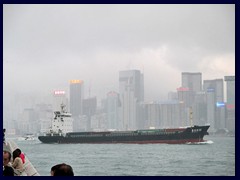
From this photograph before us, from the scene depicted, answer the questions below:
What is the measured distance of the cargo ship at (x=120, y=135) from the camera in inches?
912

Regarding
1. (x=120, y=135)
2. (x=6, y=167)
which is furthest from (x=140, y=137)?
(x=6, y=167)

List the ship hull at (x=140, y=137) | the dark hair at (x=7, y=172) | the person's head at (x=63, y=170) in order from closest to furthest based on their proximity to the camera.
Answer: the person's head at (x=63, y=170) → the dark hair at (x=7, y=172) → the ship hull at (x=140, y=137)

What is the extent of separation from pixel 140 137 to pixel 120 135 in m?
1.38

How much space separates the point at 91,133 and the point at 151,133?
4065mm

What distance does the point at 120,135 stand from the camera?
81.7ft

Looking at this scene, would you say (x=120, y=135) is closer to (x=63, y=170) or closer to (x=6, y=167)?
(x=6, y=167)

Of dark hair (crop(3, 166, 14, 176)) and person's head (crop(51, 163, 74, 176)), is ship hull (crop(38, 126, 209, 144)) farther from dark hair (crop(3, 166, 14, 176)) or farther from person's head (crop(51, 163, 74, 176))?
person's head (crop(51, 163, 74, 176))

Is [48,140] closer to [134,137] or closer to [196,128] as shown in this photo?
[134,137]

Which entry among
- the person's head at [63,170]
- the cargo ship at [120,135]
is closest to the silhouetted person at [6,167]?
the person's head at [63,170]

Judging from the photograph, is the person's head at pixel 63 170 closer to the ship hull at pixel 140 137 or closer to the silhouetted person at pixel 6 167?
the silhouetted person at pixel 6 167

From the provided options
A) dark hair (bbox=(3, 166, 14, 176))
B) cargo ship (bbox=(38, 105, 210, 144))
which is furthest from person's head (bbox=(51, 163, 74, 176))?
cargo ship (bbox=(38, 105, 210, 144))

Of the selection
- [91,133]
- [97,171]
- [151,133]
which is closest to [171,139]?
[151,133]

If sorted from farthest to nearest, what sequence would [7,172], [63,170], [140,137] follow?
1. [140,137]
2. [7,172]
3. [63,170]

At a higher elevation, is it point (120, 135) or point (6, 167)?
point (6, 167)
